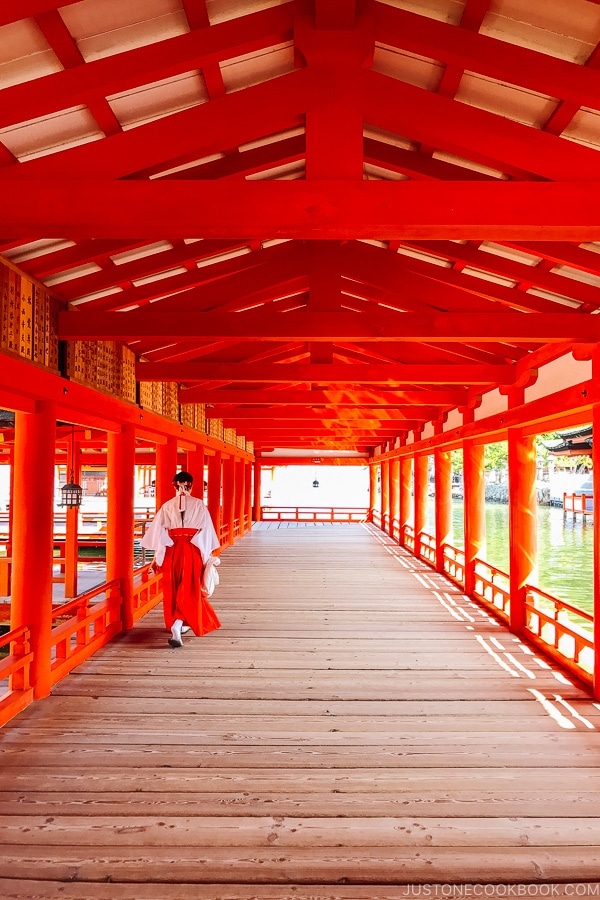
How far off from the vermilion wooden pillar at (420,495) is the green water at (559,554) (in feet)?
8.11

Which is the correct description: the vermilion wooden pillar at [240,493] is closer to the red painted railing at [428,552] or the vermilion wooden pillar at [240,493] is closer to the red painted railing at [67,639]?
the red painted railing at [428,552]

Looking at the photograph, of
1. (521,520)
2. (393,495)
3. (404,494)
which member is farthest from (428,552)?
(521,520)

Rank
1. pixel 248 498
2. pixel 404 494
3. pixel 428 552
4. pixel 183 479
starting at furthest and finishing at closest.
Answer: pixel 248 498
pixel 404 494
pixel 428 552
pixel 183 479

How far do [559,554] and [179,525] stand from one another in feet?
50.3

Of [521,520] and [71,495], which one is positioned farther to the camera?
[71,495]

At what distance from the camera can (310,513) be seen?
26.3 metres

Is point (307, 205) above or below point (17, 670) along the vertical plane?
above

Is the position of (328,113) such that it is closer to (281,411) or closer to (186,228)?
(186,228)

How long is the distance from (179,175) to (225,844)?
4.01m

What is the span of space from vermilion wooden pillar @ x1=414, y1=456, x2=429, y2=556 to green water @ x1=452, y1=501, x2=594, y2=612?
247 cm

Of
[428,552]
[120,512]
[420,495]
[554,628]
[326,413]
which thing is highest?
[326,413]

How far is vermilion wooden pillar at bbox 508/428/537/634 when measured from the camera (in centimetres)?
666

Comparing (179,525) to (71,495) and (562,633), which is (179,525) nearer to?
(562,633)

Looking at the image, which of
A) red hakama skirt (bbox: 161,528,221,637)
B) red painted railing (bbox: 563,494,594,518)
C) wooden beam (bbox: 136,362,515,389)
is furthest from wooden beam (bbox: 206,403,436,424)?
red painted railing (bbox: 563,494,594,518)
